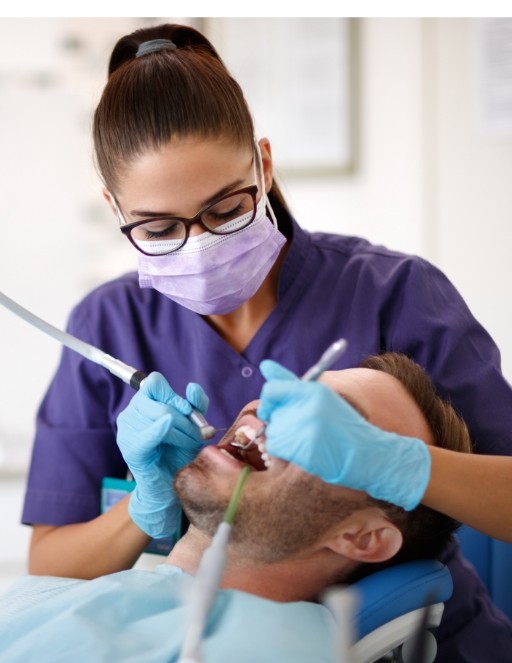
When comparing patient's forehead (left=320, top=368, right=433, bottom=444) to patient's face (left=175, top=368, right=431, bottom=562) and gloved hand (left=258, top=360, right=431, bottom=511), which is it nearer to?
patient's face (left=175, top=368, right=431, bottom=562)

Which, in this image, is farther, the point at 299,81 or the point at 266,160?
the point at 299,81

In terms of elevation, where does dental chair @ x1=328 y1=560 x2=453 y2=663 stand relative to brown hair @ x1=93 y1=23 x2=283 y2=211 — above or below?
below

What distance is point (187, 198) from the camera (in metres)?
1.39

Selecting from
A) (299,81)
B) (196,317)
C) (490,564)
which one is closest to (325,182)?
(299,81)

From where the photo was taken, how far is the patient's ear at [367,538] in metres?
1.36

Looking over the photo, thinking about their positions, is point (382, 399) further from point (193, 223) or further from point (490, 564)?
point (490, 564)

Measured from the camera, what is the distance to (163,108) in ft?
4.60

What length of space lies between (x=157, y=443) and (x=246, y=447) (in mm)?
151

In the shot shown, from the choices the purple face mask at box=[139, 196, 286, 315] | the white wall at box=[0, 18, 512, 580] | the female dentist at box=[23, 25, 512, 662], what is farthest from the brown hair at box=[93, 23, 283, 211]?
the white wall at box=[0, 18, 512, 580]

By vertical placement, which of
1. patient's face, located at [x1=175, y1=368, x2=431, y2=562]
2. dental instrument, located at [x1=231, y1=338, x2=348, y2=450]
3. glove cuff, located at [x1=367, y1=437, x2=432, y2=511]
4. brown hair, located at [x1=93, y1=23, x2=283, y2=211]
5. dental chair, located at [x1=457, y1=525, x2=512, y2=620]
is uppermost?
brown hair, located at [x1=93, y1=23, x2=283, y2=211]

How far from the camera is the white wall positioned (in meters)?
2.90

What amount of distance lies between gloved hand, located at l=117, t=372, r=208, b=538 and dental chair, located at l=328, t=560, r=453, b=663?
367 millimetres
